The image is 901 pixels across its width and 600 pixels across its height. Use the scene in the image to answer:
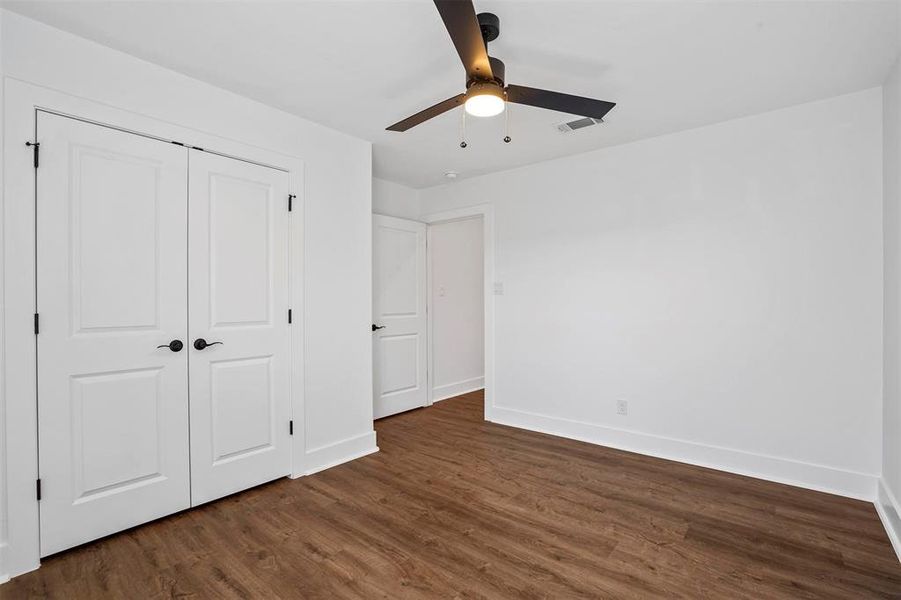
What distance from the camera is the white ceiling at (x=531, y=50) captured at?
198cm

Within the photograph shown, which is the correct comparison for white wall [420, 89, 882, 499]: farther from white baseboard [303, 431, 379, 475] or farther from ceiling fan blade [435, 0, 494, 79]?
ceiling fan blade [435, 0, 494, 79]

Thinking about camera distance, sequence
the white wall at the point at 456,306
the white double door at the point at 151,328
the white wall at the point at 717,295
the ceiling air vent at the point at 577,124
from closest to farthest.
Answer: the white double door at the point at 151,328 < the white wall at the point at 717,295 < the ceiling air vent at the point at 577,124 < the white wall at the point at 456,306

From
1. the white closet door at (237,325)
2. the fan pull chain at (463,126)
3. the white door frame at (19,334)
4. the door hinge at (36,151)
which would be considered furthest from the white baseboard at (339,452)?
the fan pull chain at (463,126)

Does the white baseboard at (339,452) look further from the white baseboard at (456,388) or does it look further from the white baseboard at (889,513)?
the white baseboard at (889,513)

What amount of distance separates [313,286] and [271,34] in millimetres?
1636

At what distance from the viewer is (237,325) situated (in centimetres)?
285

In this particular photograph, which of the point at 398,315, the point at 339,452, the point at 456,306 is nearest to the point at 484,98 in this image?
the point at 339,452

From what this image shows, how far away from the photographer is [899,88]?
2322 millimetres

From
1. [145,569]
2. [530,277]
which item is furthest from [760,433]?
[145,569]

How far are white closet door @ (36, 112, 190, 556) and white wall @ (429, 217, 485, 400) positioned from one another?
299 centimetres

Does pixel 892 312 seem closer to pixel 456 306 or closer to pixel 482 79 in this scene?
pixel 482 79

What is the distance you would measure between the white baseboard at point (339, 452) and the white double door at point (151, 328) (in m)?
0.23

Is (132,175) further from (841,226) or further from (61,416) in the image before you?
(841,226)

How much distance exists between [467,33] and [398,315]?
137 inches
